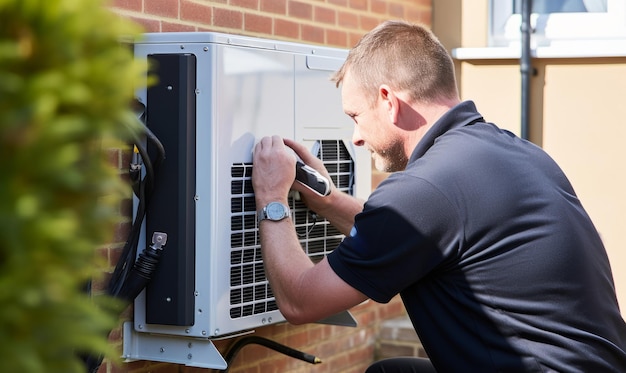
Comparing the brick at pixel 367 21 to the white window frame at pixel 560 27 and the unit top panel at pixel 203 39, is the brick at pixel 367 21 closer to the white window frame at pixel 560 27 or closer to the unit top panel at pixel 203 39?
the white window frame at pixel 560 27

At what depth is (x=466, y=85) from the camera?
5074 mm

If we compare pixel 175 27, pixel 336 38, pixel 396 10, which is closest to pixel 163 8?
pixel 175 27

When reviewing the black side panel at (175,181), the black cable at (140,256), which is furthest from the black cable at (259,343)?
the black cable at (140,256)

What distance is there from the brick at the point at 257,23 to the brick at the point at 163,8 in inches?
16.2

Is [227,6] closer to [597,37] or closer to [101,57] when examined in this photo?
[597,37]

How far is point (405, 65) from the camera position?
2.98 metres

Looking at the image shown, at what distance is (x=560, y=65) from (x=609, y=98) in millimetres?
287

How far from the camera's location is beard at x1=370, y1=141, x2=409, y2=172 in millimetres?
3053

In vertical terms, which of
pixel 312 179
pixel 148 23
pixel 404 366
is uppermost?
pixel 148 23

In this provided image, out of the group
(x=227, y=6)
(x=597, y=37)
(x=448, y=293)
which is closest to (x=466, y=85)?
(x=597, y=37)

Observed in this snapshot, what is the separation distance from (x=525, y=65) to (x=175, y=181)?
2.48 metres

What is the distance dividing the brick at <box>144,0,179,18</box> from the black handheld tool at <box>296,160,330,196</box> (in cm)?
67

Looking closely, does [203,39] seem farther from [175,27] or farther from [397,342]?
[397,342]

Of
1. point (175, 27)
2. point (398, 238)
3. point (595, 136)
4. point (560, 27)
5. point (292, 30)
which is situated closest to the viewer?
point (398, 238)
